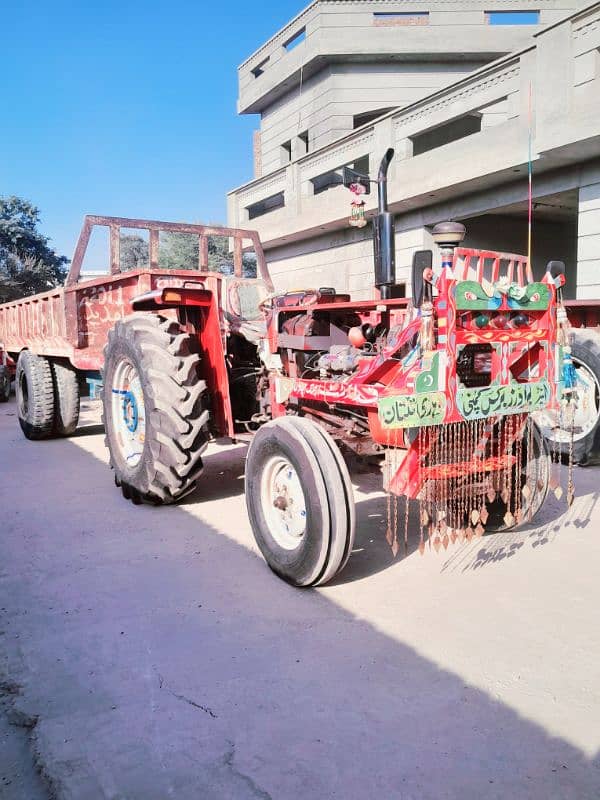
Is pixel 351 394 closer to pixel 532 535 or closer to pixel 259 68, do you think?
pixel 532 535

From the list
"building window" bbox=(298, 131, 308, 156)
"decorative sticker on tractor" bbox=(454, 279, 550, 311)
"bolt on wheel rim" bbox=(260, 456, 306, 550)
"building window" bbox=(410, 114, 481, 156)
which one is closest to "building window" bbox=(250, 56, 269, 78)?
"building window" bbox=(298, 131, 308, 156)

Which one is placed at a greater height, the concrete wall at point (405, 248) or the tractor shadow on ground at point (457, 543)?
the concrete wall at point (405, 248)

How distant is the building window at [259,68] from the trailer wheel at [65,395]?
15854 millimetres

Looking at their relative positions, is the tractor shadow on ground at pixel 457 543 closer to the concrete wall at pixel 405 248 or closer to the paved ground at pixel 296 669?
the paved ground at pixel 296 669

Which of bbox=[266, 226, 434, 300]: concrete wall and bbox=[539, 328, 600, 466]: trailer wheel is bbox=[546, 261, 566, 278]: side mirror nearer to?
bbox=[539, 328, 600, 466]: trailer wheel

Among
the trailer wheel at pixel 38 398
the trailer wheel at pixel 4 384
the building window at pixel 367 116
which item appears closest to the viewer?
the trailer wheel at pixel 38 398

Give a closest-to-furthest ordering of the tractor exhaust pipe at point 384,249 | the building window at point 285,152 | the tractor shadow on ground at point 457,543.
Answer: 1. the tractor shadow on ground at point 457,543
2. the tractor exhaust pipe at point 384,249
3. the building window at point 285,152

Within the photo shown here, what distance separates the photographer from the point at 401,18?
1770 cm

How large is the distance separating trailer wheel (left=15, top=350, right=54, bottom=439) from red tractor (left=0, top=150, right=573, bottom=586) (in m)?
2.93

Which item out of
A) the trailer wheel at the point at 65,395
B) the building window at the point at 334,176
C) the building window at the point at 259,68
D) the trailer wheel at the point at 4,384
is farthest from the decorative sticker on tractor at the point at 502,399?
the building window at the point at 259,68

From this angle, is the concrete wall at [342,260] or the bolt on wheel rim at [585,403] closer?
the bolt on wheel rim at [585,403]

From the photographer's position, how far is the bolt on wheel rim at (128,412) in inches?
202

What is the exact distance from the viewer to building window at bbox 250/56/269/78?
20.2 meters

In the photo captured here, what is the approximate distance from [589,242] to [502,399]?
756cm
